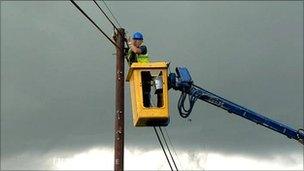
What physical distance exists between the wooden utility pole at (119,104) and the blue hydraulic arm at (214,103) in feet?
4.42

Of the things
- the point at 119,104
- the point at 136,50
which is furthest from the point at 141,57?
the point at 119,104

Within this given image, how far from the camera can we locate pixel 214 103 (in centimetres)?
1592

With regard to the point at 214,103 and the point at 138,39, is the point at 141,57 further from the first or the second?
the point at 214,103

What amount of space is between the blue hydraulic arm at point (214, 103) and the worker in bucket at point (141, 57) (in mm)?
1160

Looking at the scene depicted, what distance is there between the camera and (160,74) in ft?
42.4

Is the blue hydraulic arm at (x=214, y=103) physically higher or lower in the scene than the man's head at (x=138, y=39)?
lower

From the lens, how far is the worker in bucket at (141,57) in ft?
42.5

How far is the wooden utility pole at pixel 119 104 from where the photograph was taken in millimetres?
13156

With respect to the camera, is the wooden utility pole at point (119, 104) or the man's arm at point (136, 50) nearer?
the wooden utility pole at point (119, 104)

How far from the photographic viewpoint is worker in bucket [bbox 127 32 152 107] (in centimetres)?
1295

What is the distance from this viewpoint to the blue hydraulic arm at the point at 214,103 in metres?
14.8

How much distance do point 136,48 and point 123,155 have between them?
2539 mm

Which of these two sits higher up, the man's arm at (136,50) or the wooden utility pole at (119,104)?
the man's arm at (136,50)

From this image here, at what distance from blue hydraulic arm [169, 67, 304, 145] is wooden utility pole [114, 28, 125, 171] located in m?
1.35
